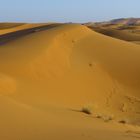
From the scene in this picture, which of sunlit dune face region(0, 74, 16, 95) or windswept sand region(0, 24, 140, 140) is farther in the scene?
sunlit dune face region(0, 74, 16, 95)

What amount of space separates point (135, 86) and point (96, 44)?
5630 millimetres

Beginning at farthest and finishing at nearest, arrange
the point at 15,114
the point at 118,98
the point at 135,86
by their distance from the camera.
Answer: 1. the point at 135,86
2. the point at 118,98
3. the point at 15,114

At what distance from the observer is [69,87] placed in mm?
15445

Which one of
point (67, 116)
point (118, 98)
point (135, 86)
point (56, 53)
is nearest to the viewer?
point (67, 116)

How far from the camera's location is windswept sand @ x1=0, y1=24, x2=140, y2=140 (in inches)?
289

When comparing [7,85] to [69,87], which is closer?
[7,85]

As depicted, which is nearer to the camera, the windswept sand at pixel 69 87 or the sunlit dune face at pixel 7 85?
the windswept sand at pixel 69 87

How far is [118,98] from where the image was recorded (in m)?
15.7

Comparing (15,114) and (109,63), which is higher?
(15,114)

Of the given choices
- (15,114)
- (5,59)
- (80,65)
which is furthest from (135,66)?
(15,114)

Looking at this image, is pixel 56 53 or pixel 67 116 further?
pixel 56 53

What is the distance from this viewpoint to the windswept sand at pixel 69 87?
7352mm

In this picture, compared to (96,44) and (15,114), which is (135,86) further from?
(15,114)

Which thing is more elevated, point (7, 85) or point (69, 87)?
point (7, 85)
